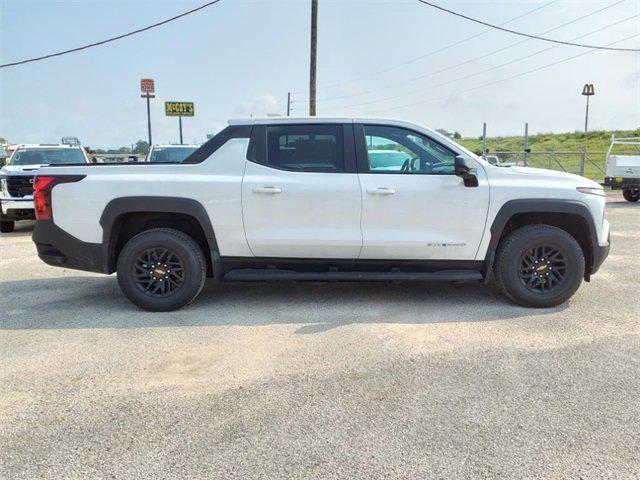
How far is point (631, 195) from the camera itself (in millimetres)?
16672

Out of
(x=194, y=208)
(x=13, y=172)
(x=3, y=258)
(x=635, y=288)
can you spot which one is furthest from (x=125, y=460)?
(x=13, y=172)

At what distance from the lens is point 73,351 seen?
3945 mm

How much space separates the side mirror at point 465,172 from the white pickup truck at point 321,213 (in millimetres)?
13

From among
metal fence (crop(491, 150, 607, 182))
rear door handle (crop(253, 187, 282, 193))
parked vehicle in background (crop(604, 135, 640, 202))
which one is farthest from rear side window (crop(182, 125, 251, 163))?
metal fence (crop(491, 150, 607, 182))

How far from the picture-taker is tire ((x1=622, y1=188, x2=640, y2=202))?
54.1 feet

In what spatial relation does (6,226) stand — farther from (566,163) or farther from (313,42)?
(566,163)

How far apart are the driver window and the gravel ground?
1350 mm

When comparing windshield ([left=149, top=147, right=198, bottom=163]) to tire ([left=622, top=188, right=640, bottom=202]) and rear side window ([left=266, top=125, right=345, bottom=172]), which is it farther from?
tire ([left=622, top=188, right=640, bottom=202])

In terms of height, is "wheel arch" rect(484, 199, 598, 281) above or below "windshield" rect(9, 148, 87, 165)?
below

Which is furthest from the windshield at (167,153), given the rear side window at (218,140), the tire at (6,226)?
the rear side window at (218,140)

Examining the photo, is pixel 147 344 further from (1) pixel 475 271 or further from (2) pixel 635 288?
(2) pixel 635 288

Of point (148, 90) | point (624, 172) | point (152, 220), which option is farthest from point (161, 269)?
point (148, 90)

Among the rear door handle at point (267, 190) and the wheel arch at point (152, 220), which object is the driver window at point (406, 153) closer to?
the rear door handle at point (267, 190)

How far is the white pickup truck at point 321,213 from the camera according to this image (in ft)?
15.5
